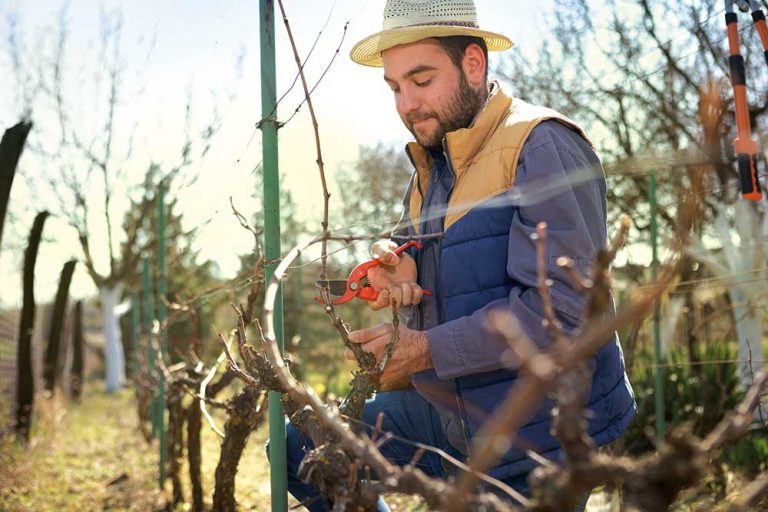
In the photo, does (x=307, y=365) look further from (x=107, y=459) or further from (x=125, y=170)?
(x=107, y=459)

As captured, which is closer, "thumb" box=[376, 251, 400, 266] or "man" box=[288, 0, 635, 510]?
"man" box=[288, 0, 635, 510]

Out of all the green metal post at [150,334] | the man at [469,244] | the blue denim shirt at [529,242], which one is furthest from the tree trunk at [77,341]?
the blue denim shirt at [529,242]

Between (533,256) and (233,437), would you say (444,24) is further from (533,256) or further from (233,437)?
(233,437)

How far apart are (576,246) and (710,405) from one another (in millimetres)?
5198

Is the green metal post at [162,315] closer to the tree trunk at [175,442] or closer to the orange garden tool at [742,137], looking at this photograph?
the tree trunk at [175,442]

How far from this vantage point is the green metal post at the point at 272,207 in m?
2.33

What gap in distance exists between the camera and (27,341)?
25.3 ft

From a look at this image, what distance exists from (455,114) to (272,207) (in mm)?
596

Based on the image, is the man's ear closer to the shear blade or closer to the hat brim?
the hat brim

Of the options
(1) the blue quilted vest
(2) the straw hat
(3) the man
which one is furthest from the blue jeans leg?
(2) the straw hat

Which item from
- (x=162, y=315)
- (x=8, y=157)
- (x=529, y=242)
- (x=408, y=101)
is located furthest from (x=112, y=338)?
(x=529, y=242)

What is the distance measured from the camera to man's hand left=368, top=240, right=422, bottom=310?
2256mm

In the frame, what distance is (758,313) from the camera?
7.57 m

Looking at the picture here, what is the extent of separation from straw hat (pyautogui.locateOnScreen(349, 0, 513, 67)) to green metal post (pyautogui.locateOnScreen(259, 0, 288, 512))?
33 centimetres
